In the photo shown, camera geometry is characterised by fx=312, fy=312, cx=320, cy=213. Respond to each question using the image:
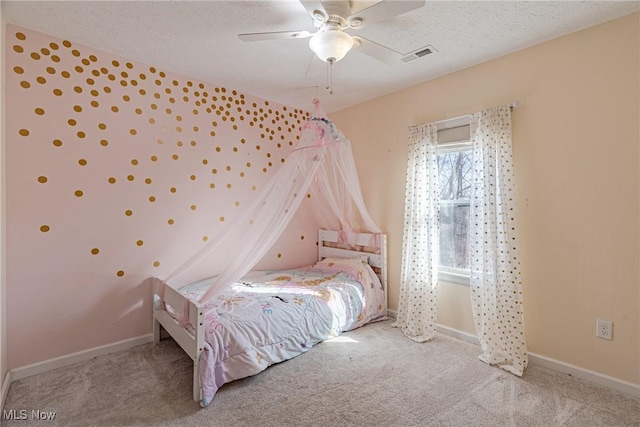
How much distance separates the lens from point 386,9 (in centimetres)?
166

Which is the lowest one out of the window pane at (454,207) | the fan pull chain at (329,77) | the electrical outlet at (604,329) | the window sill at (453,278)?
the electrical outlet at (604,329)

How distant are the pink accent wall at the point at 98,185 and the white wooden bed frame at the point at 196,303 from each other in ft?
0.87

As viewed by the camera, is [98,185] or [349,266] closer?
[98,185]

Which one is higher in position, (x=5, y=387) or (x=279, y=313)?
(x=279, y=313)

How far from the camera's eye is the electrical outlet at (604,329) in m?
2.24

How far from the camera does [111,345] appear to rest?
9.02ft

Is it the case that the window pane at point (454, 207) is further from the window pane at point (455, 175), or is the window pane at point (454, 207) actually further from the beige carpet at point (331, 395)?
the beige carpet at point (331, 395)

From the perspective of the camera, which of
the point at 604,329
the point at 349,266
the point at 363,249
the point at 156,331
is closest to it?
the point at 604,329

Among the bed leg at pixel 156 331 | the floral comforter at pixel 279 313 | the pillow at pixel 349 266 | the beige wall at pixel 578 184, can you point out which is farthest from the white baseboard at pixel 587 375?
the bed leg at pixel 156 331

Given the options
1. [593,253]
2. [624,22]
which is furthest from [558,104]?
[593,253]

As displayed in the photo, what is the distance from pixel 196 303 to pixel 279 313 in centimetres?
70

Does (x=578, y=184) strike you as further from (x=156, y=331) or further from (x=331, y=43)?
(x=156, y=331)

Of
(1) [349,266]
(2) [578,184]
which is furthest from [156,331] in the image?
(2) [578,184]

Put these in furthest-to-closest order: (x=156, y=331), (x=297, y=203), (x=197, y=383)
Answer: (x=156, y=331) < (x=297, y=203) < (x=197, y=383)
